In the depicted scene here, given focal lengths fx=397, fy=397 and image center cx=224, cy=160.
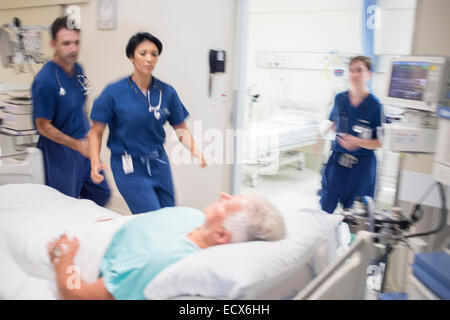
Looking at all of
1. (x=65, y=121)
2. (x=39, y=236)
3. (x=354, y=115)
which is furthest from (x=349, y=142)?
(x=65, y=121)

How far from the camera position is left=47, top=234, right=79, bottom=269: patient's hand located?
4.41 feet

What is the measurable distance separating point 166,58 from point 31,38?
4.30ft

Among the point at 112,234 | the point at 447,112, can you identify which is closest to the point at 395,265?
the point at 447,112

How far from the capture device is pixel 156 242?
1.24m

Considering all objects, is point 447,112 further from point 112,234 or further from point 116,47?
point 116,47

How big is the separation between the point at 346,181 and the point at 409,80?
0.67 meters

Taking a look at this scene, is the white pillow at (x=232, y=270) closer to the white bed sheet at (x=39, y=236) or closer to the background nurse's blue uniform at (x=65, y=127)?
the white bed sheet at (x=39, y=236)

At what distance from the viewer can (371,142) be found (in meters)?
2.09

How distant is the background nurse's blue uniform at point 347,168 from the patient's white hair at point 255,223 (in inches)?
42.9

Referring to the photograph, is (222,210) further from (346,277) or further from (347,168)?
(347,168)

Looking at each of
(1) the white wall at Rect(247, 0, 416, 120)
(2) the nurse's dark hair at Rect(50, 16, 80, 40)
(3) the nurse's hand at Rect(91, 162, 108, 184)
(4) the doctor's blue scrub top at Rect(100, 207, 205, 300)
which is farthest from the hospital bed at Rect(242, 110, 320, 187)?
(4) the doctor's blue scrub top at Rect(100, 207, 205, 300)

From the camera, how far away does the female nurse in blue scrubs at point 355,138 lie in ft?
6.89

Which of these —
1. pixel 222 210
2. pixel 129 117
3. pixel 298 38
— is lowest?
pixel 222 210

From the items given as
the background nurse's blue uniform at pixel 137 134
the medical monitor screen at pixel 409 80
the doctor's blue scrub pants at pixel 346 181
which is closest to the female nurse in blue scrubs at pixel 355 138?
the doctor's blue scrub pants at pixel 346 181
